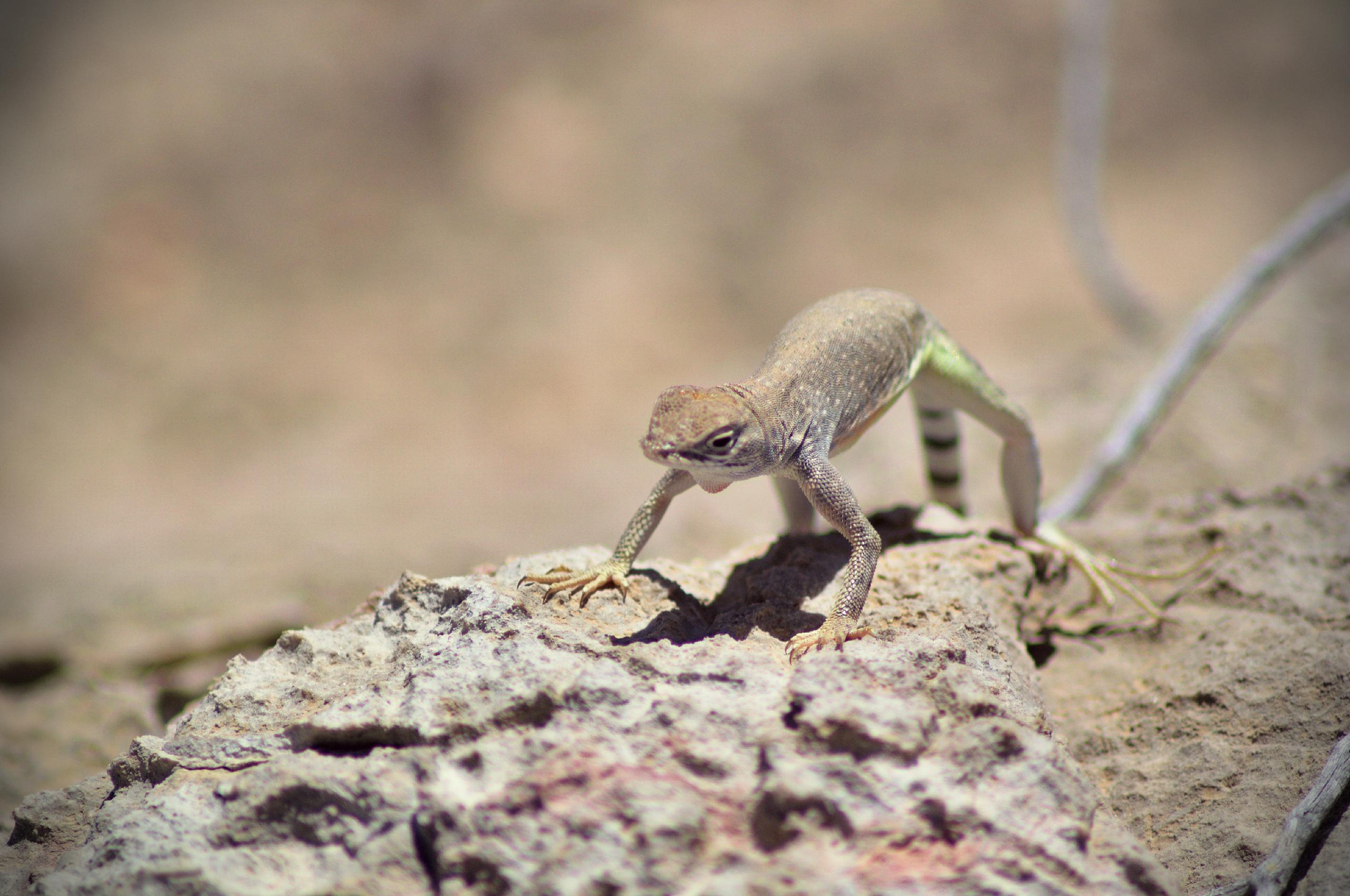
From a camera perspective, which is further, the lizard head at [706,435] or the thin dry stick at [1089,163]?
the thin dry stick at [1089,163]

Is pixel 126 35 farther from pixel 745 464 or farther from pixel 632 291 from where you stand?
pixel 745 464

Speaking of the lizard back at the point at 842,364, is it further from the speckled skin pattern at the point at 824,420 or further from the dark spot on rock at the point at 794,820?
the dark spot on rock at the point at 794,820

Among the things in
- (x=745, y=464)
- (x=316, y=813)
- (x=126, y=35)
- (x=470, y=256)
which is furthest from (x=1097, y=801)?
(x=126, y=35)

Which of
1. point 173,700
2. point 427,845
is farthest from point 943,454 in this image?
point 173,700

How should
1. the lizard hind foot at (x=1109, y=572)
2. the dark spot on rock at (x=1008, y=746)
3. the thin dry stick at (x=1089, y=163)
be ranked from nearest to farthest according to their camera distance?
1. the dark spot on rock at (x=1008, y=746)
2. the lizard hind foot at (x=1109, y=572)
3. the thin dry stick at (x=1089, y=163)

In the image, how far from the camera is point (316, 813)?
7.75ft

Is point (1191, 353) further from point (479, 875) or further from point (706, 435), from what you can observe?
point (479, 875)

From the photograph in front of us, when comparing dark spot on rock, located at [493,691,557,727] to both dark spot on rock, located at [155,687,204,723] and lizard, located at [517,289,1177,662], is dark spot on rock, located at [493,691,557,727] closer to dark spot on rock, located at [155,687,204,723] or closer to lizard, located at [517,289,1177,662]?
lizard, located at [517,289,1177,662]

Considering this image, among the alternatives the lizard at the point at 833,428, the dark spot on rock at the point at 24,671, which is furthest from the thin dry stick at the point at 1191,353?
the dark spot on rock at the point at 24,671

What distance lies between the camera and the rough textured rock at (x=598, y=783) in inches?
85.3

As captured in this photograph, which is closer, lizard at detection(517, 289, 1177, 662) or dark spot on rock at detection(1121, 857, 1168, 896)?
dark spot on rock at detection(1121, 857, 1168, 896)

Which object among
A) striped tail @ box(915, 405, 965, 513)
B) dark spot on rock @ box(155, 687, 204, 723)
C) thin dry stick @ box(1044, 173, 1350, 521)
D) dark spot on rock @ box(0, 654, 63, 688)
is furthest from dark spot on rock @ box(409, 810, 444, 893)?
dark spot on rock @ box(0, 654, 63, 688)

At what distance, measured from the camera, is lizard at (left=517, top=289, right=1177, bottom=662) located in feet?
9.70

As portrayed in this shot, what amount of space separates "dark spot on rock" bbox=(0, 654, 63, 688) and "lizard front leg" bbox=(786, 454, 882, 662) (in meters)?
5.14
